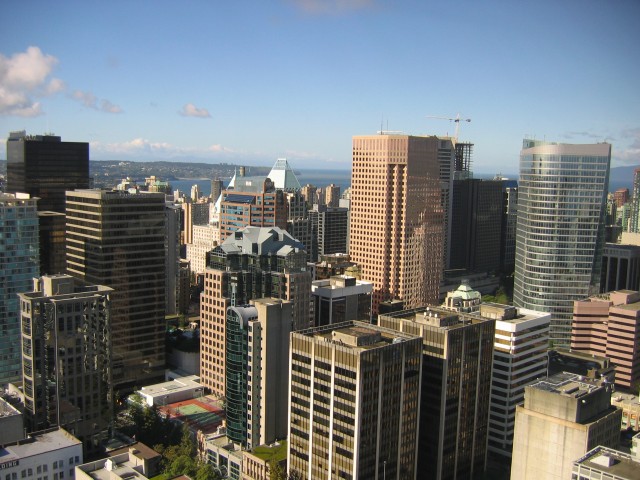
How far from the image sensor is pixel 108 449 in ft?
112

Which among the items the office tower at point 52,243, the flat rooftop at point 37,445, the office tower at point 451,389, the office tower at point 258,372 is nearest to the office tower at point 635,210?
the office tower at point 451,389

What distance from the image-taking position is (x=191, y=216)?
105312 millimetres

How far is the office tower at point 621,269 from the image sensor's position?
61.8 metres

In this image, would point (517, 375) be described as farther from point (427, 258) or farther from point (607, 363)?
point (427, 258)

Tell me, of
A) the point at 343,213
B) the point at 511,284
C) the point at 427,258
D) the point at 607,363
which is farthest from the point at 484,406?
the point at 343,213

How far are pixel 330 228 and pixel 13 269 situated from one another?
49.0 m

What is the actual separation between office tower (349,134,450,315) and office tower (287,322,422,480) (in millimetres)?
28293

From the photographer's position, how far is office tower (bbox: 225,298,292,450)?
34750mm

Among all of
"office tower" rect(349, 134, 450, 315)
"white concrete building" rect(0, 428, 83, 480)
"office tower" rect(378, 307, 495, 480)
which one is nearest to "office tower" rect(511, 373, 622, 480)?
"office tower" rect(378, 307, 495, 480)

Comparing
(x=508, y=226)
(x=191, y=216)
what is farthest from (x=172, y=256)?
(x=508, y=226)

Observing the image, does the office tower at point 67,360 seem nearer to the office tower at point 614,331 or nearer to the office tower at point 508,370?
the office tower at point 508,370

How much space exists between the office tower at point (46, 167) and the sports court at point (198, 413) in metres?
25.8

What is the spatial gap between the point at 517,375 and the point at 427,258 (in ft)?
77.7

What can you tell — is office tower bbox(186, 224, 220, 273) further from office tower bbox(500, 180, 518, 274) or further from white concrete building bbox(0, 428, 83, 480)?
white concrete building bbox(0, 428, 83, 480)
